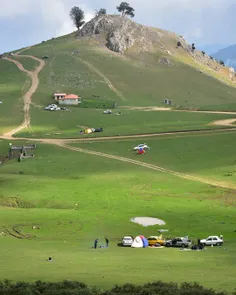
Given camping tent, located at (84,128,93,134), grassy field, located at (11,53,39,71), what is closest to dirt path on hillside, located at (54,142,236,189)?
camping tent, located at (84,128,93,134)

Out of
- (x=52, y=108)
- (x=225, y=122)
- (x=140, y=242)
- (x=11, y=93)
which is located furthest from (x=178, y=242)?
(x=11, y=93)

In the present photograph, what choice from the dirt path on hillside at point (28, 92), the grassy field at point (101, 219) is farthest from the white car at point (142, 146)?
the dirt path on hillside at point (28, 92)

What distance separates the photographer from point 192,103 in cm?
16300

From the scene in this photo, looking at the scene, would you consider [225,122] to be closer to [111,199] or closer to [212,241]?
[111,199]

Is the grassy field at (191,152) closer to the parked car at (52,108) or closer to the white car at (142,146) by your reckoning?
the white car at (142,146)

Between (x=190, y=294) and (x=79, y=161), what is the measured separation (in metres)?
59.2

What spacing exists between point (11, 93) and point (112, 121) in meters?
41.9

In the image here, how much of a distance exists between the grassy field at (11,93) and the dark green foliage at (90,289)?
3369 inches

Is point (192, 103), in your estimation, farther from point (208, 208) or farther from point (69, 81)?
point (208, 208)

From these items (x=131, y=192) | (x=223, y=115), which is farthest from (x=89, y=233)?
(x=223, y=115)

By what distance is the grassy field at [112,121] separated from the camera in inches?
4368

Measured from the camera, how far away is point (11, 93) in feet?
507

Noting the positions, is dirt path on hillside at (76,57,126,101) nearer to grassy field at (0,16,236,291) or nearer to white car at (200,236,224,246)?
grassy field at (0,16,236,291)

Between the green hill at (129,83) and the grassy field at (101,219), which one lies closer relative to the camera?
the grassy field at (101,219)
